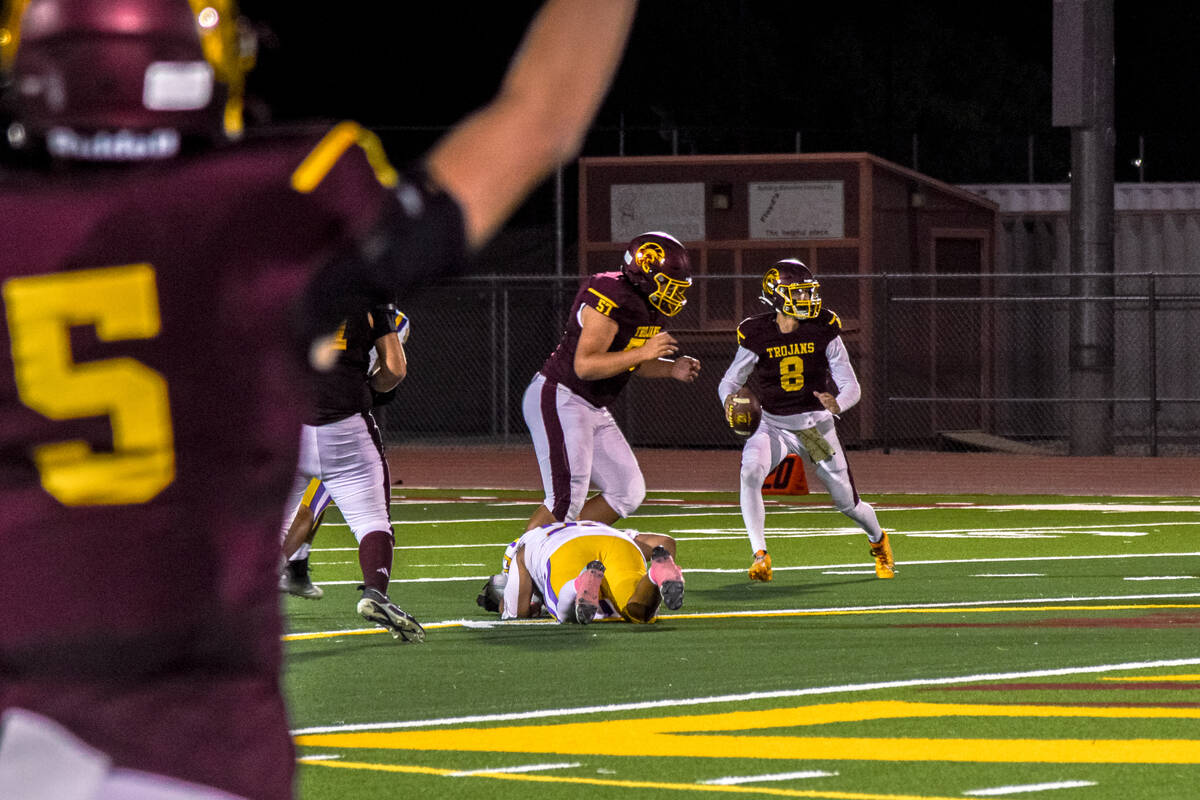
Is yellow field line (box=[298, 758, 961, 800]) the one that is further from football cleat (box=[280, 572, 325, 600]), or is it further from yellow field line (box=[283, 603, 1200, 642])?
football cleat (box=[280, 572, 325, 600])

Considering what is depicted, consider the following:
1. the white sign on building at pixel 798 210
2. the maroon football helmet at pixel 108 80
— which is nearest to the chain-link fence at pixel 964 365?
the white sign on building at pixel 798 210

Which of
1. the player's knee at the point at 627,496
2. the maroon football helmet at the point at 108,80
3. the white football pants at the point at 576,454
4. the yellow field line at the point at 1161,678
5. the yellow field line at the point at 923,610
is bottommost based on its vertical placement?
the yellow field line at the point at 923,610

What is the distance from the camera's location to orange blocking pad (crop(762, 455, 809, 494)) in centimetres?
1388

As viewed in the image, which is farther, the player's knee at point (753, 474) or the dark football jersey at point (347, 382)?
the player's knee at point (753, 474)

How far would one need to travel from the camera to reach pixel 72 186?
7.47 feet

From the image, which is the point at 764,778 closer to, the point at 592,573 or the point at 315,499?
the point at 592,573

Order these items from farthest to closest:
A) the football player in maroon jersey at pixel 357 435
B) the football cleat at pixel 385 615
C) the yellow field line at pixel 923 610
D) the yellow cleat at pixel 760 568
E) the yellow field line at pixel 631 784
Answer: the yellow cleat at pixel 760 568, the yellow field line at pixel 923 610, the football player in maroon jersey at pixel 357 435, the football cleat at pixel 385 615, the yellow field line at pixel 631 784

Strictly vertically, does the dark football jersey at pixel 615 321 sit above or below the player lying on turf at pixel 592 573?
above

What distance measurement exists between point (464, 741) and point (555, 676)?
1658 mm

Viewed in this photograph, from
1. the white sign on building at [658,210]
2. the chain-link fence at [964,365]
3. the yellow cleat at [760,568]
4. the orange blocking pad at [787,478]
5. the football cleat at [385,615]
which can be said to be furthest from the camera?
the white sign on building at [658,210]

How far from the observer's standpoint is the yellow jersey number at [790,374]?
13695 millimetres

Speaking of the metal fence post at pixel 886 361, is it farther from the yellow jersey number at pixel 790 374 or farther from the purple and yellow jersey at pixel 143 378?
the purple and yellow jersey at pixel 143 378

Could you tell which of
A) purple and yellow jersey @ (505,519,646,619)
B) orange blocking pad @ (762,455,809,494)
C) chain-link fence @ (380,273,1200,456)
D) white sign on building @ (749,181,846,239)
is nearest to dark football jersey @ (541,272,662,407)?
purple and yellow jersey @ (505,519,646,619)

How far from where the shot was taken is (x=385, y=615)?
10.1 metres
